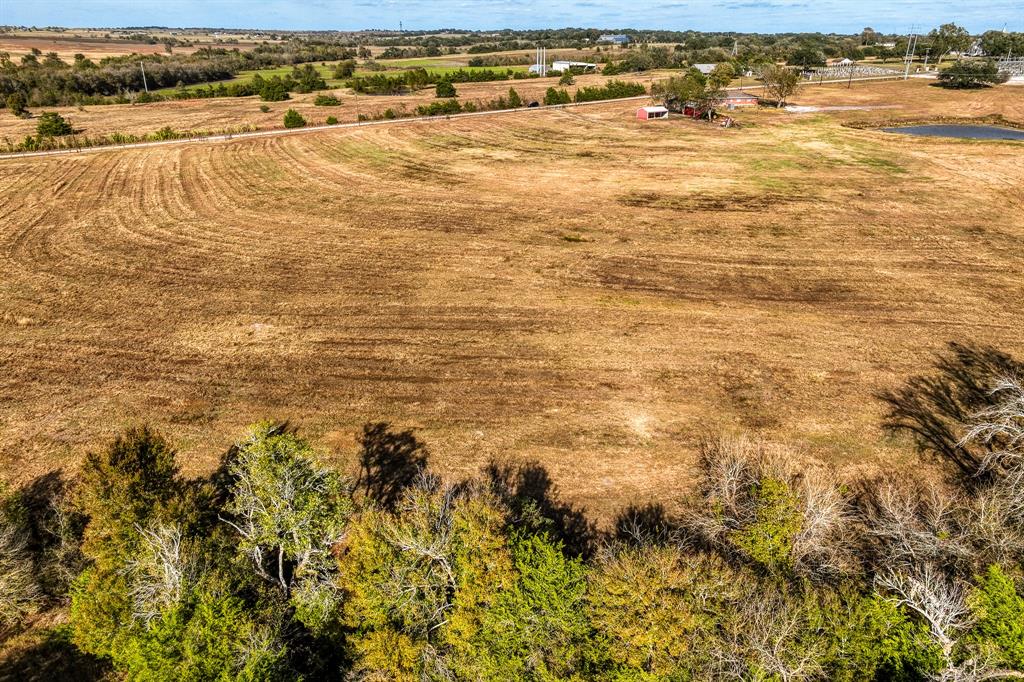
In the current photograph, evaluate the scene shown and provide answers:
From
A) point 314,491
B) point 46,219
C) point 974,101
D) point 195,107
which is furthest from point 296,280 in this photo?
point 974,101

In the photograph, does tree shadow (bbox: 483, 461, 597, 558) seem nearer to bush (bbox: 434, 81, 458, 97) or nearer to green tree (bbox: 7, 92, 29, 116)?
bush (bbox: 434, 81, 458, 97)

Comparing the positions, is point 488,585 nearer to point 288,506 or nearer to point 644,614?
point 644,614

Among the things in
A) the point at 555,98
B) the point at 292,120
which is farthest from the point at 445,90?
the point at 292,120

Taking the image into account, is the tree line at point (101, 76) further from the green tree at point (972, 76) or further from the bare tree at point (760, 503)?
the green tree at point (972, 76)

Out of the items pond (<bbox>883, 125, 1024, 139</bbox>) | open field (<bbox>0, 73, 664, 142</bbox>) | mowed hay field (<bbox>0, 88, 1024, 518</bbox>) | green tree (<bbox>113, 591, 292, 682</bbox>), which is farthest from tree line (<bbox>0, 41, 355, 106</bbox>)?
pond (<bbox>883, 125, 1024, 139</bbox>)

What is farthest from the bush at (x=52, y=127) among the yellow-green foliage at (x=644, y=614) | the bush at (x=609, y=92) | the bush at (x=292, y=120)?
the yellow-green foliage at (x=644, y=614)

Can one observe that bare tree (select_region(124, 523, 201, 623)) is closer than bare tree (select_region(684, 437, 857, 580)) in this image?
Yes
